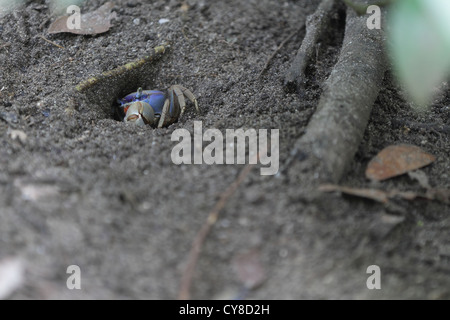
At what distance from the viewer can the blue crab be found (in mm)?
2500

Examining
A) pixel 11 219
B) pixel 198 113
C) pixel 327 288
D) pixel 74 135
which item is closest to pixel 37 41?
pixel 74 135

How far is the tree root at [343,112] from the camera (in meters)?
1.60

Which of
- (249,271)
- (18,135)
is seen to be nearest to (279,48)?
(18,135)

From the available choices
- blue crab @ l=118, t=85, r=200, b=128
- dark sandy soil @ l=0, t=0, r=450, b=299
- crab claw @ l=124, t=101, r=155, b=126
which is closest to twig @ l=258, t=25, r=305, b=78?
dark sandy soil @ l=0, t=0, r=450, b=299

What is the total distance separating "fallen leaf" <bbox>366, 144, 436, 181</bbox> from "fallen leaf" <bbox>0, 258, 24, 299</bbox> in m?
1.27

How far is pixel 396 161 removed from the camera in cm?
182

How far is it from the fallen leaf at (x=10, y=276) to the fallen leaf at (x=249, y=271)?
2.23ft

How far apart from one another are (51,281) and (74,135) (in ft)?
2.61

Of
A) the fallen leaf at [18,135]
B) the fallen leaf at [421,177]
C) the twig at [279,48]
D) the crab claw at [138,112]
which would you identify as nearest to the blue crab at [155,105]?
the crab claw at [138,112]

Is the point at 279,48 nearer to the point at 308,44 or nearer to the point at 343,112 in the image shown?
the point at 308,44

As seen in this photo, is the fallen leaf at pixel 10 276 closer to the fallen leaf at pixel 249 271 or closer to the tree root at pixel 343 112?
the fallen leaf at pixel 249 271

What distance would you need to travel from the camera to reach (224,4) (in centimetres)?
307

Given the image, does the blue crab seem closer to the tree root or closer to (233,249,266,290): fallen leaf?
the tree root
